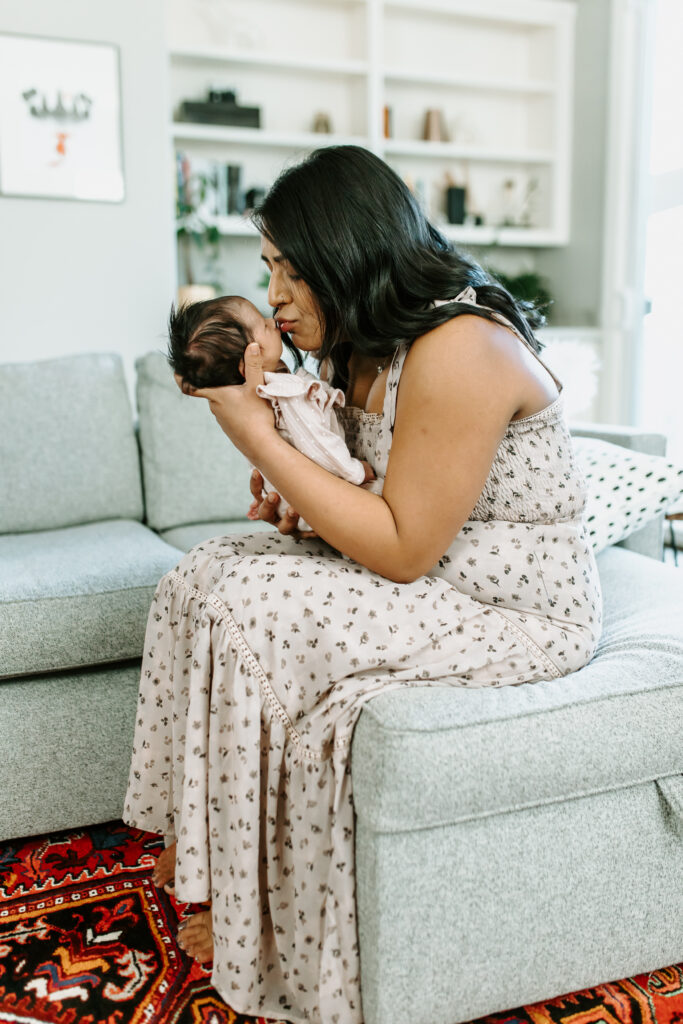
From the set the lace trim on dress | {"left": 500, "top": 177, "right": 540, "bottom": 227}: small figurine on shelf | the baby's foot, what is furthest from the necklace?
{"left": 500, "top": 177, "right": 540, "bottom": 227}: small figurine on shelf

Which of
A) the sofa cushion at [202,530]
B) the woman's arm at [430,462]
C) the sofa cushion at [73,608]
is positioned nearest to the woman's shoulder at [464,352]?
the woman's arm at [430,462]

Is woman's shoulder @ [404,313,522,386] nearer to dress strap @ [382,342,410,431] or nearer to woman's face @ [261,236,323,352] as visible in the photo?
dress strap @ [382,342,410,431]

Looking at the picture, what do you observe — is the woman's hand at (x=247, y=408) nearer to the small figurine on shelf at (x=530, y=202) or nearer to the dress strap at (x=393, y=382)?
the dress strap at (x=393, y=382)

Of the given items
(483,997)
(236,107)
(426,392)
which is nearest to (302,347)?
(426,392)

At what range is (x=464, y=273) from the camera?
1197 millimetres

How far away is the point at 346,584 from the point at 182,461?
120cm

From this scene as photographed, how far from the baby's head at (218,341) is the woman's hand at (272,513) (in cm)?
19

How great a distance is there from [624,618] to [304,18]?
3.38 m

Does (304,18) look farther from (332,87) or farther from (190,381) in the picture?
(190,381)

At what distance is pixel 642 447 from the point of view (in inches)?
75.6

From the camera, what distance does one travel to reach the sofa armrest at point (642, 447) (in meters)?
1.85

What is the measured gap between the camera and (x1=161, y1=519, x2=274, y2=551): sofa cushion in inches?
79.7

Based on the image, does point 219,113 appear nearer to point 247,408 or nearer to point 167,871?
point 247,408

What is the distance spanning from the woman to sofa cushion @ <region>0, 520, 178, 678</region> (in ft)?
1.03
